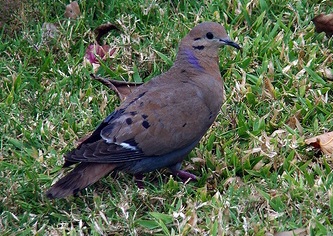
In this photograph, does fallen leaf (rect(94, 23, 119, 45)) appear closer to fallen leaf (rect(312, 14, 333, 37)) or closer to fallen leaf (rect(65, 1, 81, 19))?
fallen leaf (rect(65, 1, 81, 19))

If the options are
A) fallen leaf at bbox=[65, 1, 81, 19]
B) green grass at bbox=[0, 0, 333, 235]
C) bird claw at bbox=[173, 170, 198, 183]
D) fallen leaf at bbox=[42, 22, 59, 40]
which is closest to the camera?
green grass at bbox=[0, 0, 333, 235]

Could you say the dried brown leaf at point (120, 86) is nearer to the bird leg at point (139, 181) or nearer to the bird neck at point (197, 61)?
the bird neck at point (197, 61)

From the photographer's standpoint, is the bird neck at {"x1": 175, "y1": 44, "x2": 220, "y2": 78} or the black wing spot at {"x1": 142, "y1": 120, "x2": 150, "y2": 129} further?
the bird neck at {"x1": 175, "y1": 44, "x2": 220, "y2": 78}

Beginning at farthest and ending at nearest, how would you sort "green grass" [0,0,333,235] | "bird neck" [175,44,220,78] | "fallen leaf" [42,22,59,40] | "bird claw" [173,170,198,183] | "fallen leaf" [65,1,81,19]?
1. "fallen leaf" [65,1,81,19]
2. "fallen leaf" [42,22,59,40]
3. "bird neck" [175,44,220,78]
4. "bird claw" [173,170,198,183]
5. "green grass" [0,0,333,235]

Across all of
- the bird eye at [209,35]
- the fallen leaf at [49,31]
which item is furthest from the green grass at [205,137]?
the bird eye at [209,35]

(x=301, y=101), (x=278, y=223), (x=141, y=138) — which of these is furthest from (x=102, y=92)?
(x=278, y=223)

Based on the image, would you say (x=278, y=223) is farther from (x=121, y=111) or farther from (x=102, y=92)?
(x=102, y=92)

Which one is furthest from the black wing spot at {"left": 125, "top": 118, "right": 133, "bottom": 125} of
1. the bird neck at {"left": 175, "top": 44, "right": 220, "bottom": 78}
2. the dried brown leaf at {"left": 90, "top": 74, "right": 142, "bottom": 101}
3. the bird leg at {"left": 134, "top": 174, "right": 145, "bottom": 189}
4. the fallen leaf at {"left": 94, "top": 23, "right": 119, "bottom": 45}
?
the fallen leaf at {"left": 94, "top": 23, "right": 119, "bottom": 45}
